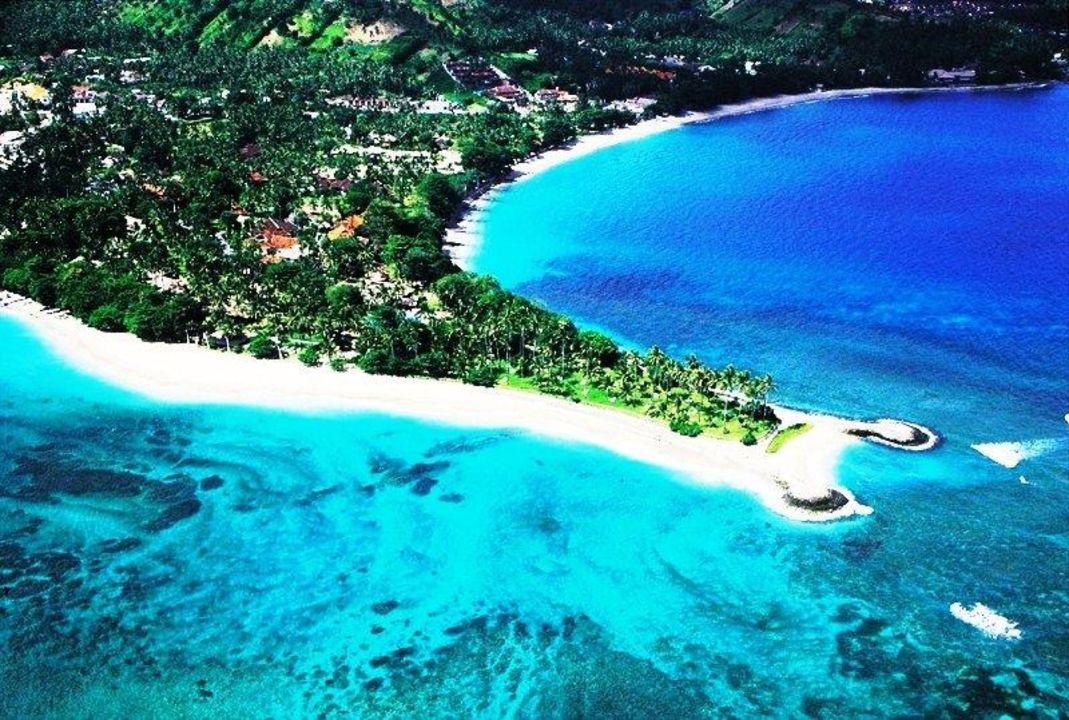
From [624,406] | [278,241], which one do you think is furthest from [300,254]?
[624,406]

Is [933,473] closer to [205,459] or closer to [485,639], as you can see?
[485,639]

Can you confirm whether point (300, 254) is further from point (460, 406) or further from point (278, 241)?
point (460, 406)

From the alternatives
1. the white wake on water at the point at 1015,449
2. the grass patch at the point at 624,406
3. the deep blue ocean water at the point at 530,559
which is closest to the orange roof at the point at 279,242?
the deep blue ocean water at the point at 530,559

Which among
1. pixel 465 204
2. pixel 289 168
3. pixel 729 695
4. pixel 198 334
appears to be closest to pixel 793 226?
pixel 465 204

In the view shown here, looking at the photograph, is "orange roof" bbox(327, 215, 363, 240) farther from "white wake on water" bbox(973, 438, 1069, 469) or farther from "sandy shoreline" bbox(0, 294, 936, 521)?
"white wake on water" bbox(973, 438, 1069, 469)

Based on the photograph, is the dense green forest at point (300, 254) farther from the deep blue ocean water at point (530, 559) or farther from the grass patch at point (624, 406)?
the deep blue ocean water at point (530, 559)

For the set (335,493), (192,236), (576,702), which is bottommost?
(576,702)

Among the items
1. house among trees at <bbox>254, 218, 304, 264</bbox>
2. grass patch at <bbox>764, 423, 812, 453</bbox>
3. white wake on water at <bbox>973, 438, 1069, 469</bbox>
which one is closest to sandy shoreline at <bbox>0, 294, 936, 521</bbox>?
grass patch at <bbox>764, 423, 812, 453</bbox>
